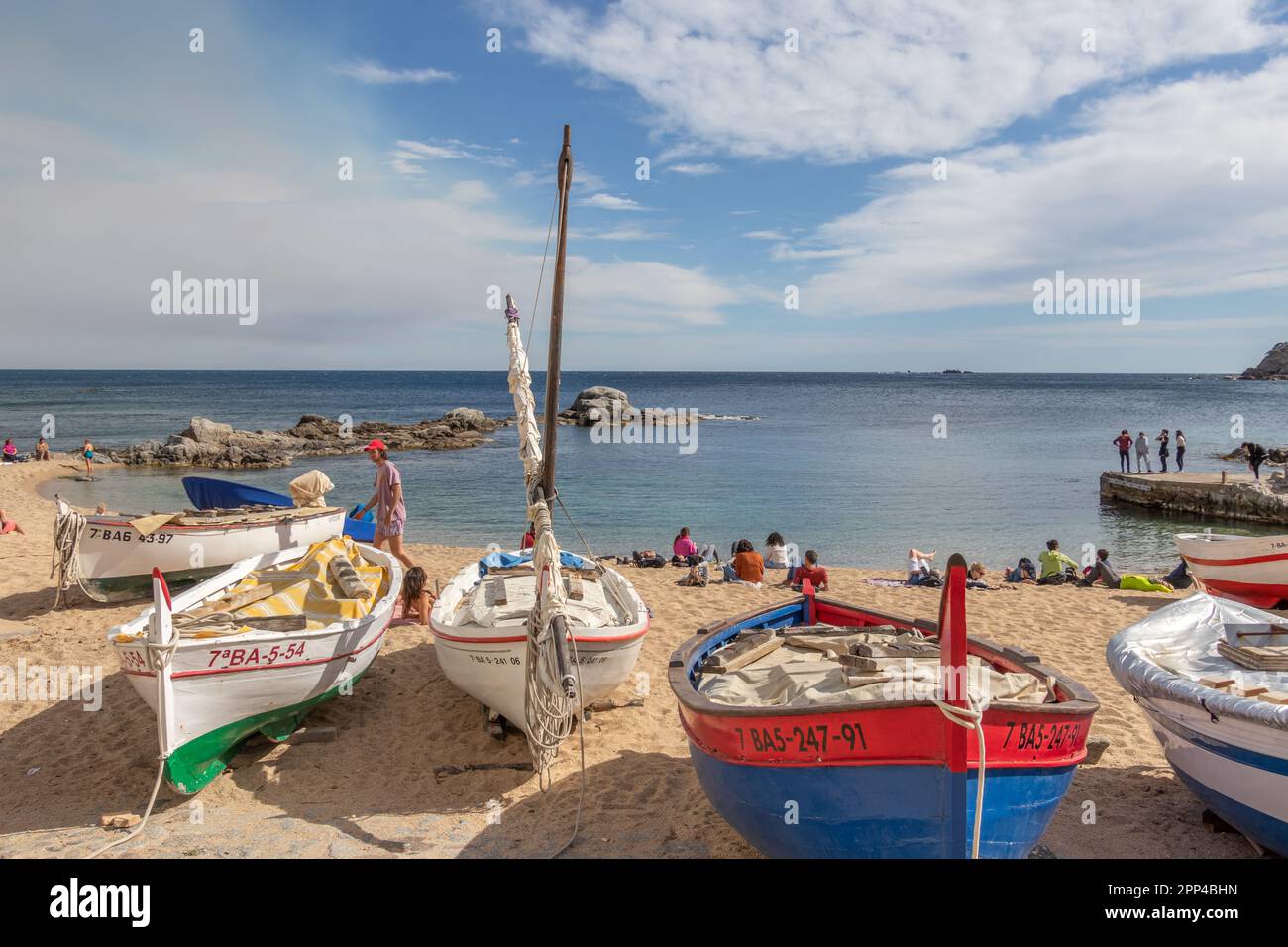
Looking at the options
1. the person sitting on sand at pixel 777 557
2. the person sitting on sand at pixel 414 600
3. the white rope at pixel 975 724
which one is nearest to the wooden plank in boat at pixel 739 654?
the white rope at pixel 975 724

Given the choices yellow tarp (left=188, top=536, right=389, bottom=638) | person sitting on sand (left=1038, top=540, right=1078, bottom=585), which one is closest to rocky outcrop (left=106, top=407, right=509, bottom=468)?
yellow tarp (left=188, top=536, right=389, bottom=638)

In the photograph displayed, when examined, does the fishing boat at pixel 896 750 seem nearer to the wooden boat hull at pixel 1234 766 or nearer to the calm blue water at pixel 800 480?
the wooden boat hull at pixel 1234 766

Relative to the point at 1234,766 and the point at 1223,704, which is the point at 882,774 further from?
the point at 1234,766

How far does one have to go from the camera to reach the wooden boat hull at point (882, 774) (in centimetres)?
449

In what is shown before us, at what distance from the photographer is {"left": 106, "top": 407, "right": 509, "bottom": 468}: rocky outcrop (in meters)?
41.0

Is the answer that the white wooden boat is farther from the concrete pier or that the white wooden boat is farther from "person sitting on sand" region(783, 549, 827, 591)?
the concrete pier

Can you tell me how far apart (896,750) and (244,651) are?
5.22 meters

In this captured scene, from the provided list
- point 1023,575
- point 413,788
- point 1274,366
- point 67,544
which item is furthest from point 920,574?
point 1274,366

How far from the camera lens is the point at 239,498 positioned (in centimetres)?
1549

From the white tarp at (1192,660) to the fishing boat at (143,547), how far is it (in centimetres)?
1022

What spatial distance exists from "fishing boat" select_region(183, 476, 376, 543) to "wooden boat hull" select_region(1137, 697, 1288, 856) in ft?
41.8

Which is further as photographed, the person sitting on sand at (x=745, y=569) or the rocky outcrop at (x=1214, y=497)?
the rocky outcrop at (x=1214, y=497)

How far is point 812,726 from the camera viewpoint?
474 cm

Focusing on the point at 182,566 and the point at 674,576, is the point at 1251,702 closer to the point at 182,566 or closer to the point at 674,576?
the point at 674,576
